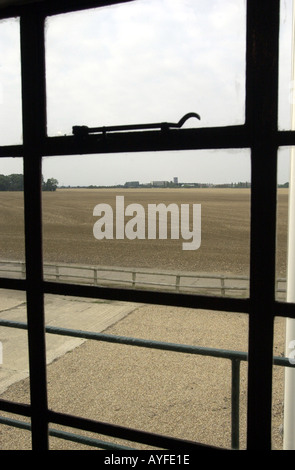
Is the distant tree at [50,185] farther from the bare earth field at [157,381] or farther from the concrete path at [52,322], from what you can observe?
the concrete path at [52,322]

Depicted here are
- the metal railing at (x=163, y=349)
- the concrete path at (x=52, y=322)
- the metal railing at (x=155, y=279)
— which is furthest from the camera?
the metal railing at (x=155, y=279)

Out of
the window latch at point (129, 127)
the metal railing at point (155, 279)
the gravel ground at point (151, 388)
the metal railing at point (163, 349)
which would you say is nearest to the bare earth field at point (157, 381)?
the gravel ground at point (151, 388)

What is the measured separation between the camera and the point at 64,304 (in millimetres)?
11766

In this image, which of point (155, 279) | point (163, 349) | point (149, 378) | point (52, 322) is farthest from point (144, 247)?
point (163, 349)

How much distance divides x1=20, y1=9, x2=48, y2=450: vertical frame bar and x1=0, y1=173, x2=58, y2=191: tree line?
0.03m

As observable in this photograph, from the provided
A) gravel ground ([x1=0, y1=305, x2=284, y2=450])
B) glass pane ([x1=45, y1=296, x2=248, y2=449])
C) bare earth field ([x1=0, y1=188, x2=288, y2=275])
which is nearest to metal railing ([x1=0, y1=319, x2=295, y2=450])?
glass pane ([x1=45, y1=296, x2=248, y2=449])

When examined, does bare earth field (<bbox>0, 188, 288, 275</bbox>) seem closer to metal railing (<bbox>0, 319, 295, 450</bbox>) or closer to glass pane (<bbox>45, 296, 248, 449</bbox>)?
glass pane (<bbox>45, 296, 248, 449</bbox>)

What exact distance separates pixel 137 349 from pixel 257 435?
27.2ft

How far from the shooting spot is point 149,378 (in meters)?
7.21

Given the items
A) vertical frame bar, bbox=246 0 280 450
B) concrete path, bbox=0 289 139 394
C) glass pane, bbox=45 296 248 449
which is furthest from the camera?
concrete path, bbox=0 289 139 394

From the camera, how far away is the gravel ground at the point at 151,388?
5.37 metres

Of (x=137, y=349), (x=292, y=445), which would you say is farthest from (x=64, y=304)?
(x=292, y=445)

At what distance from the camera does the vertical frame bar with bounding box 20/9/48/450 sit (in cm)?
109
